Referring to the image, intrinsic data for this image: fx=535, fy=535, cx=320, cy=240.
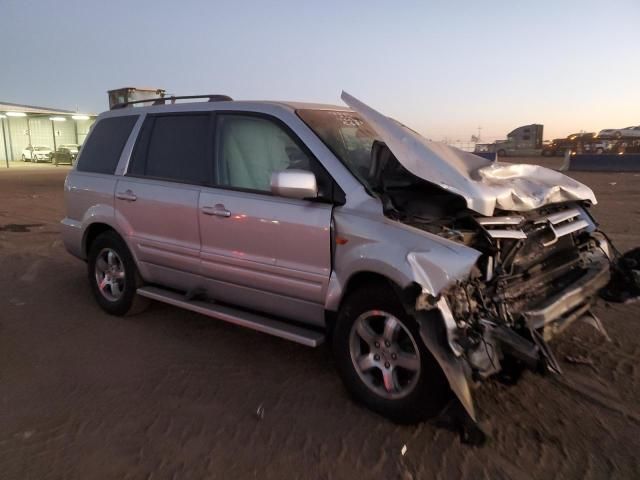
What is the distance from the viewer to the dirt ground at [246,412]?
9.29 feet

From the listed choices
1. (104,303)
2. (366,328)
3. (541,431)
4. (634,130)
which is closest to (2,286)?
(104,303)

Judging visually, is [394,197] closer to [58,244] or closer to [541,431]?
[541,431]

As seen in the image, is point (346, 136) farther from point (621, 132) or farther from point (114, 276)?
point (621, 132)

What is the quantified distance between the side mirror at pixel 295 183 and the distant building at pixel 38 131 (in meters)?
44.9

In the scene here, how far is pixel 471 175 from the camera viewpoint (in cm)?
349

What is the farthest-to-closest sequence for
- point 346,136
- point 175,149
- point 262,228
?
point 175,149 → point 346,136 → point 262,228

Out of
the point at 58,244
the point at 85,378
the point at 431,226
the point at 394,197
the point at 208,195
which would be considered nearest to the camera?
the point at 431,226

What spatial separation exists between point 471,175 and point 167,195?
8.12 ft

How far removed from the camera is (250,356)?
4227 millimetres

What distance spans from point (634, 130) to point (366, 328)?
46.7 m

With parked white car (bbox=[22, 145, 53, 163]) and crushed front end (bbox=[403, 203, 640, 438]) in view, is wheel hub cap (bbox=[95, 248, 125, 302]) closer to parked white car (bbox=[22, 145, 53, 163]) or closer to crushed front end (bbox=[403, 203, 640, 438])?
crushed front end (bbox=[403, 203, 640, 438])

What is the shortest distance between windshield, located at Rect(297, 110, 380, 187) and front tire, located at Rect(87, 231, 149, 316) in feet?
7.34

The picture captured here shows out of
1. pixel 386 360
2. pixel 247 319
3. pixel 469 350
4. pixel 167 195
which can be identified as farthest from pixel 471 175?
pixel 167 195

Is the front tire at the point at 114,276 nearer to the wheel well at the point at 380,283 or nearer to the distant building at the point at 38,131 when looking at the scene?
the wheel well at the point at 380,283
